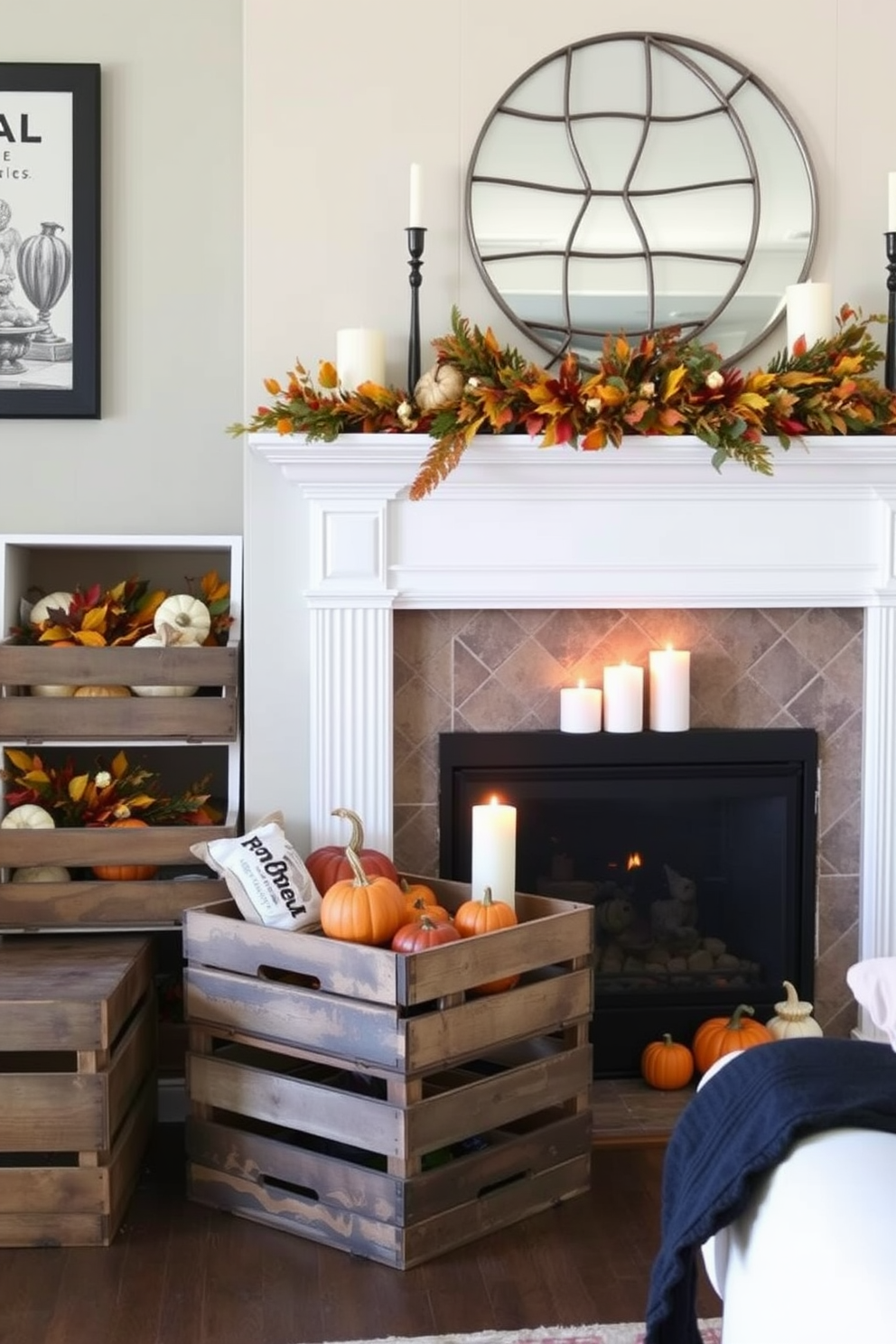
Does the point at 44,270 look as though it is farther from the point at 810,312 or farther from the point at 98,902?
the point at 810,312

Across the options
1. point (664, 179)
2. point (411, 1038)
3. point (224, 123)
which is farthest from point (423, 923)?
point (224, 123)

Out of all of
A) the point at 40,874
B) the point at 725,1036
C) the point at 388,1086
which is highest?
the point at 40,874

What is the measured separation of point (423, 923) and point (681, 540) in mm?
999

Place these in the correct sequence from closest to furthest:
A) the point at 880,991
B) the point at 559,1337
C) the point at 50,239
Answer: the point at 880,991 → the point at 559,1337 → the point at 50,239

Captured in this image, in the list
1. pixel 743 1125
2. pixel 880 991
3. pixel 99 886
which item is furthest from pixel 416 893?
pixel 880 991

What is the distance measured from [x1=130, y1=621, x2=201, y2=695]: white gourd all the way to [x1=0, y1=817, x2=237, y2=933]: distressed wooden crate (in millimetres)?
278

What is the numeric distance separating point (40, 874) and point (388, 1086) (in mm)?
923

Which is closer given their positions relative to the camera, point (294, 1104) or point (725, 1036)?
point (294, 1104)

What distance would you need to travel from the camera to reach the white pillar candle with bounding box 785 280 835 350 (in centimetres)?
286

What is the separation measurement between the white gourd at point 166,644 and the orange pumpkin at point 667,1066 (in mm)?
1239

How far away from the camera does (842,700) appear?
10.1 feet

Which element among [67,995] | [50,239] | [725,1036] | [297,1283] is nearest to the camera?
[297,1283]

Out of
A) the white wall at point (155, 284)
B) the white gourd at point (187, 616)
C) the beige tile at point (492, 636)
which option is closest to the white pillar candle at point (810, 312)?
the beige tile at point (492, 636)

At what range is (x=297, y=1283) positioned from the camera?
7.60 feet
